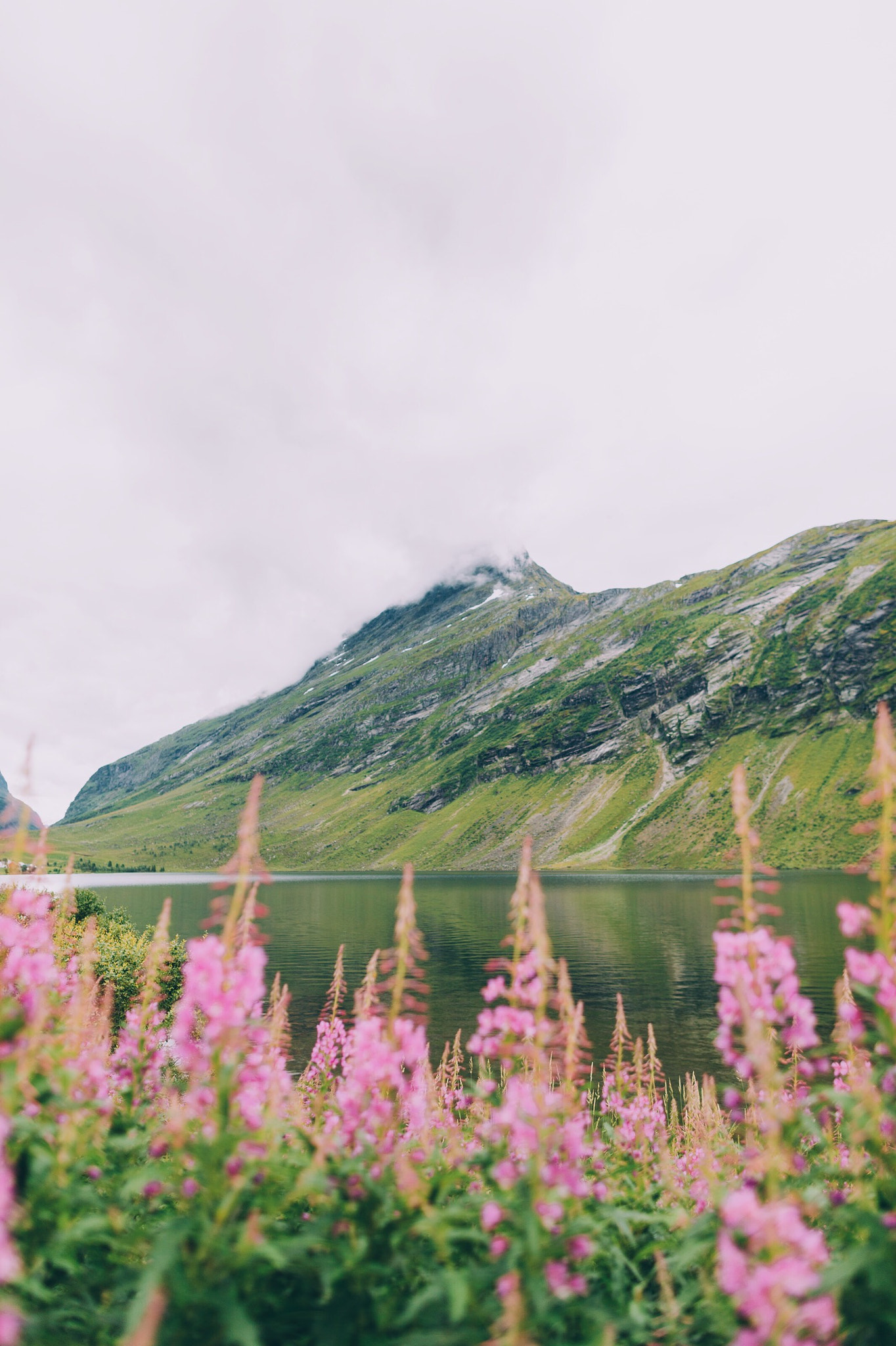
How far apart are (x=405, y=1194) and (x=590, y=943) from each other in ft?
256

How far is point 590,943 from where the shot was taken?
75.4 metres

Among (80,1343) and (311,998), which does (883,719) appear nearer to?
(80,1343)

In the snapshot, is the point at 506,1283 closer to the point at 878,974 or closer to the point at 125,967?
the point at 878,974

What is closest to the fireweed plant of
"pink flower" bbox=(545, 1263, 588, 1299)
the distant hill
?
"pink flower" bbox=(545, 1263, 588, 1299)

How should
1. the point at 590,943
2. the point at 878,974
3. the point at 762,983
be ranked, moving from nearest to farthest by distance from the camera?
the point at 878,974
the point at 762,983
the point at 590,943

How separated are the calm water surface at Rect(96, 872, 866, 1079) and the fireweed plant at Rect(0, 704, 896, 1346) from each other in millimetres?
Result: 32651

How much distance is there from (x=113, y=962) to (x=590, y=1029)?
29.7 metres

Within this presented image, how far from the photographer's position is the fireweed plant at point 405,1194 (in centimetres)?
396

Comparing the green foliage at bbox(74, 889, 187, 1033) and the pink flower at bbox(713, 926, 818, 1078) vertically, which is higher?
the pink flower at bbox(713, 926, 818, 1078)

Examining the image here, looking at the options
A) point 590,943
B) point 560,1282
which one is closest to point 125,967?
point 560,1282

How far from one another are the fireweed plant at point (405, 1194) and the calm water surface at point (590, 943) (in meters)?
32.7

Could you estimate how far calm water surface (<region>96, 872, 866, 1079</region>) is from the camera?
43.4 meters

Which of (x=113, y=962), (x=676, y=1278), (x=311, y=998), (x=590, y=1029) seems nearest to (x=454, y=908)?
Answer: (x=311, y=998)

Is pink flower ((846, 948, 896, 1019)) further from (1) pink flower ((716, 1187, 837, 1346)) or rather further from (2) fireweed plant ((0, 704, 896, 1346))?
(1) pink flower ((716, 1187, 837, 1346))
